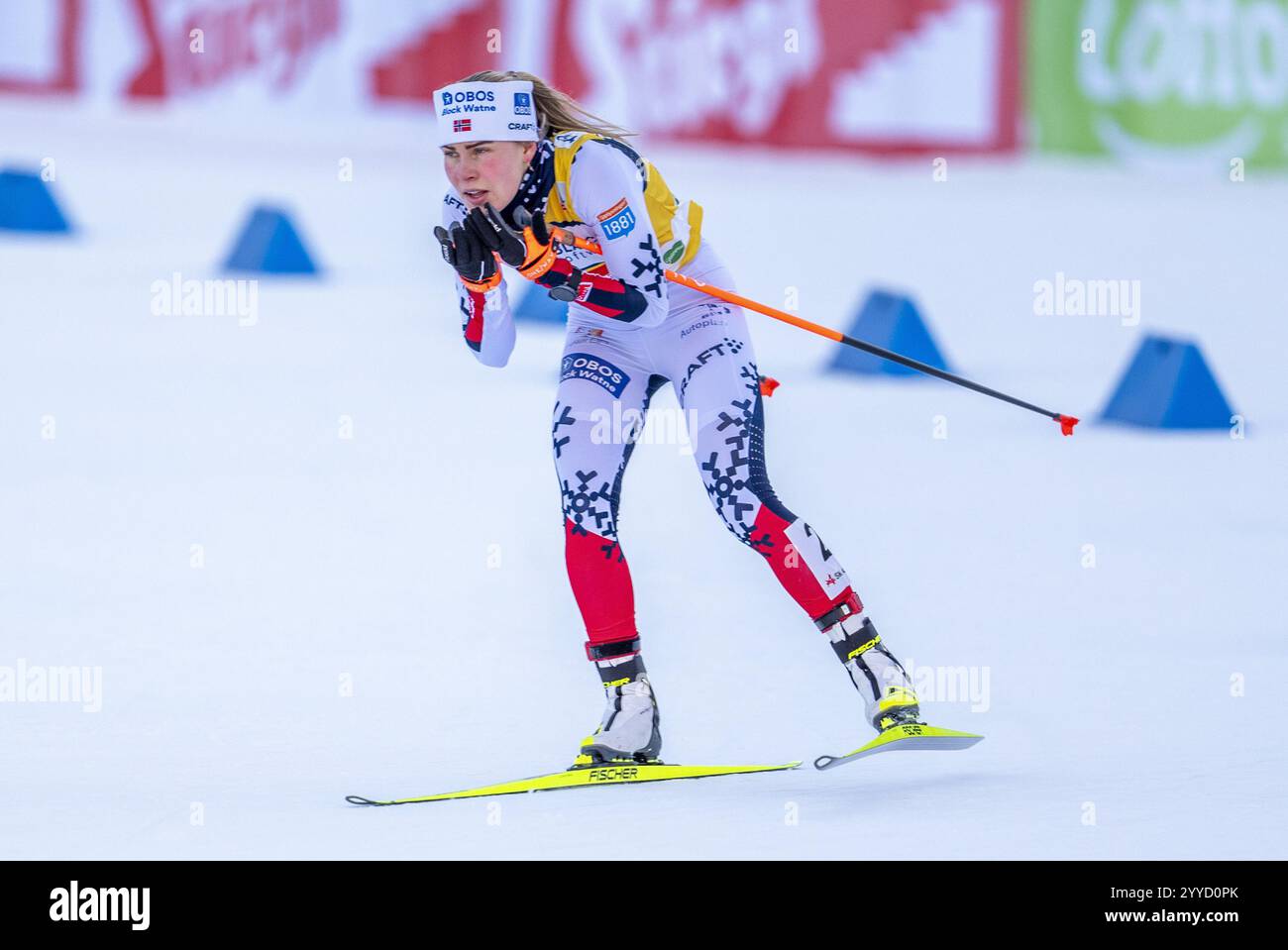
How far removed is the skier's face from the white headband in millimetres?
21

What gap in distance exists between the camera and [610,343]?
5.41 m

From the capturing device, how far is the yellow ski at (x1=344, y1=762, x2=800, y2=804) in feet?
16.4

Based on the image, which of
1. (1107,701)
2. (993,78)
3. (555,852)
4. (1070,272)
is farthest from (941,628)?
(993,78)

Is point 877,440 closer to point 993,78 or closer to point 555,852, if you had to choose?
point 555,852

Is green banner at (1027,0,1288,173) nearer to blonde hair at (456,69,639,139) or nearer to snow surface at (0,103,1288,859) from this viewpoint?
snow surface at (0,103,1288,859)

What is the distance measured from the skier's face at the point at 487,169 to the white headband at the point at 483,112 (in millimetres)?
21

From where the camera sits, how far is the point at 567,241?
5.29m

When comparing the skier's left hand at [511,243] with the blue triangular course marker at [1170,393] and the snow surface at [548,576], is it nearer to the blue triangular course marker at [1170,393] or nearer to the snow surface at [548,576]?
the snow surface at [548,576]

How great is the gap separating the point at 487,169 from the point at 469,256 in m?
0.26

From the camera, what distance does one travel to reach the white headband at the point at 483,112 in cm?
503

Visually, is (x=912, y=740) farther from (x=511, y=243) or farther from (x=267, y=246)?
(x=267, y=246)
